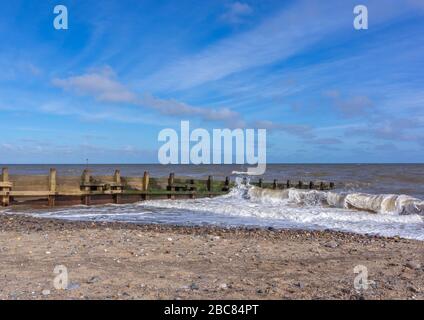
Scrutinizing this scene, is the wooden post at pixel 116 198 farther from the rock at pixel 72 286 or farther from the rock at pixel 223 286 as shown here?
the rock at pixel 223 286

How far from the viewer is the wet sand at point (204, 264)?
6309 mm

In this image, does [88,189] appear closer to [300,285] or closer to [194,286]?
[194,286]

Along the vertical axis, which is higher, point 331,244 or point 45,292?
point 45,292

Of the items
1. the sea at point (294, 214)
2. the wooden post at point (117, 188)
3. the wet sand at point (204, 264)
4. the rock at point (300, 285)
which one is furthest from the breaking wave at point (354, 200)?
the rock at point (300, 285)

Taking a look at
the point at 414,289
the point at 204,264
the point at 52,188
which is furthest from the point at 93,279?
the point at 52,188

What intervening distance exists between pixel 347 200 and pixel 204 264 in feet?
50.9

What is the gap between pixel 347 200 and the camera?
72.6ft

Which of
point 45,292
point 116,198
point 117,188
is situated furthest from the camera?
point 117,188

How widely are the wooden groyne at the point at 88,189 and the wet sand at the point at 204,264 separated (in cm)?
849

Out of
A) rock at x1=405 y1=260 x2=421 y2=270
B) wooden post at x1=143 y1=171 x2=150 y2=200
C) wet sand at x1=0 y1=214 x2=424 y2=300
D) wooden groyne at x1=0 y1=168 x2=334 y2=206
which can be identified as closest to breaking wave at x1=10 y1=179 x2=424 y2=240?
wooden post at x1=143 y1=171 x2=150 y2=200

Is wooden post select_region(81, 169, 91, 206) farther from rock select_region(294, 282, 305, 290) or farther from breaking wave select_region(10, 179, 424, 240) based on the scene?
rock select_region(294, 282, 305, 290)

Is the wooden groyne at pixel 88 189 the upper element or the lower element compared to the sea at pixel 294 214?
upper
